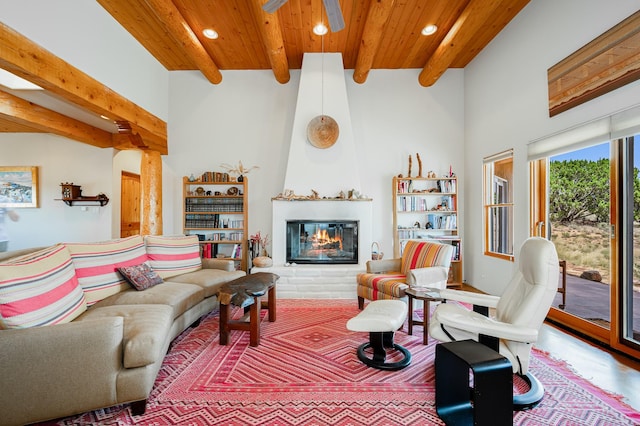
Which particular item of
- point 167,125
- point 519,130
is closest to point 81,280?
point 167,125

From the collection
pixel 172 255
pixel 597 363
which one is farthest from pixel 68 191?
pixel 597 363

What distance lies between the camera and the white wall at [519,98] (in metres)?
2.66

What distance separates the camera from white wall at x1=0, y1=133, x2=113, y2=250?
17.7 ft

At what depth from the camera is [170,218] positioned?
16.8 ft

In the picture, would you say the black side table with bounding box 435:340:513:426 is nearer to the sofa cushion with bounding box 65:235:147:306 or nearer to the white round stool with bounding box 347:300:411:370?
the white round stool with bounding box 347:300:411:370

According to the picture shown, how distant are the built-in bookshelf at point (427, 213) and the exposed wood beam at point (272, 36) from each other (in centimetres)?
261

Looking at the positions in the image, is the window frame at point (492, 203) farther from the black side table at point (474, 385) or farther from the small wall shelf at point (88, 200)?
the small wall shelf at point (88, 200)

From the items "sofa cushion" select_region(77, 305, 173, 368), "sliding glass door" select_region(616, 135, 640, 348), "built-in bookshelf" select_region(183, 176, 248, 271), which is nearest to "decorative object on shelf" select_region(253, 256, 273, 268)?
"built-in bookshelf" select_region(183, 176, 248, 271)

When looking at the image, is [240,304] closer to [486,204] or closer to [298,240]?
[298,240]

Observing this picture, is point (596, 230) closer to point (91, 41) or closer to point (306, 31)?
point (306, 31)

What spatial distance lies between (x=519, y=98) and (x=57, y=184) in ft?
25.6

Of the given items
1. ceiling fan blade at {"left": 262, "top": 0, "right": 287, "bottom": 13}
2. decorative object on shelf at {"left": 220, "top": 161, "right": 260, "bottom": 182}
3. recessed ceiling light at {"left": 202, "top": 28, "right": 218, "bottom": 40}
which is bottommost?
decorative object on shelf at {"left": 220, "top": 161, "right": 260, "bottom": 182}

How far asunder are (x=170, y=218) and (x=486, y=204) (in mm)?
5352

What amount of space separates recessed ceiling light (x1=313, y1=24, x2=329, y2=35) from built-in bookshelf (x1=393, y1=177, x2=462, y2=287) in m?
2.48
